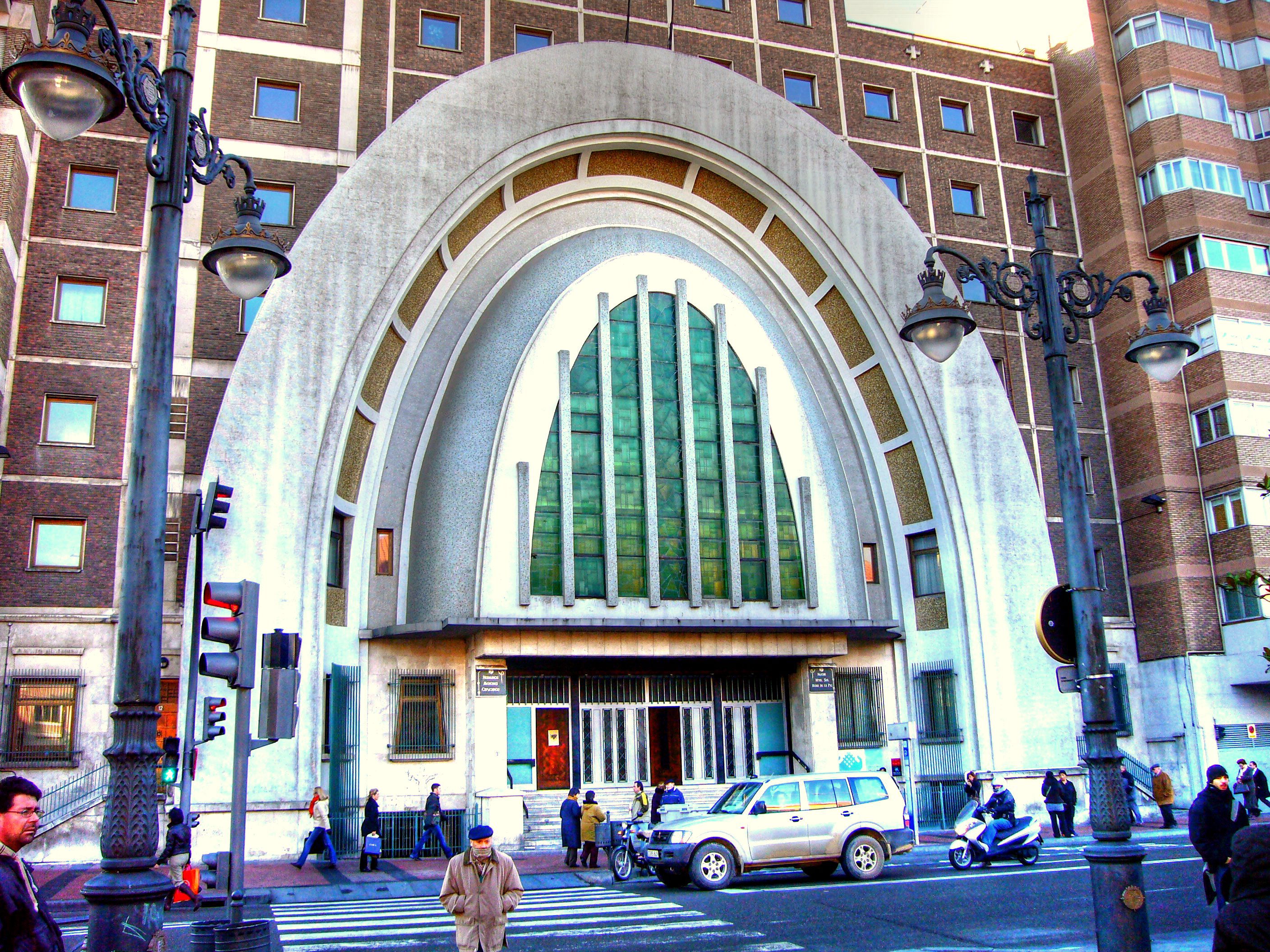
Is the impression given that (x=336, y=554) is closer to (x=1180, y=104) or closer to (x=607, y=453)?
(x=607, y=453)

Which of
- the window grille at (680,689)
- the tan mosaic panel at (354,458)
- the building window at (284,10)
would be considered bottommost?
the window grille at (680,689)

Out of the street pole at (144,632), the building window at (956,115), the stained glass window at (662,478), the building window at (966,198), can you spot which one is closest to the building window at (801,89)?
the building window at (956,115)

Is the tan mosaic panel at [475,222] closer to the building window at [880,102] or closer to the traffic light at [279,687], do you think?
the building window at [880,102]

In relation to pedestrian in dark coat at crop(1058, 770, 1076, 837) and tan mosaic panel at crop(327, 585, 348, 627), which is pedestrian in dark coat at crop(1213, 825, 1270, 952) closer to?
pedestrian in dark coat at crop(1058, 770, 1076, 837)

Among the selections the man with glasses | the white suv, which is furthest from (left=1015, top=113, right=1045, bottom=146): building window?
the man with glasses

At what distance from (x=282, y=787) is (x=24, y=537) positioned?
8452 millimetres

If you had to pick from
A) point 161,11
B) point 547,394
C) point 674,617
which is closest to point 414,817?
point 674,617

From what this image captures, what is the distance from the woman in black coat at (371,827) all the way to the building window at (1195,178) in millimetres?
29033

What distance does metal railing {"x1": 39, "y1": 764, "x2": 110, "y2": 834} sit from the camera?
2331 centimetres

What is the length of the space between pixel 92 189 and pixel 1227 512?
106 feet

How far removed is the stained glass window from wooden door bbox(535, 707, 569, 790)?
10.9 ft

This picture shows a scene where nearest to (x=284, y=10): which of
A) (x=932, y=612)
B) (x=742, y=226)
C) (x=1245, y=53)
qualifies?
(x=742, y=226)

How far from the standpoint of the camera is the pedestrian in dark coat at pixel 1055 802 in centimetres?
2483

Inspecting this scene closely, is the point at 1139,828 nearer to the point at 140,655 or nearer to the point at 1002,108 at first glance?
the point at 1002,108
